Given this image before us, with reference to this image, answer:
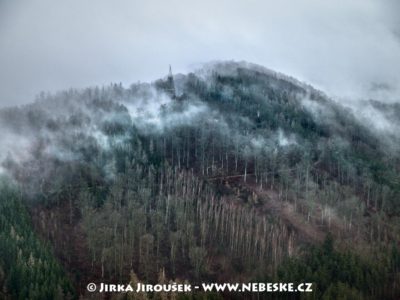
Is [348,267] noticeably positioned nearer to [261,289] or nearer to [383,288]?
[383,288]

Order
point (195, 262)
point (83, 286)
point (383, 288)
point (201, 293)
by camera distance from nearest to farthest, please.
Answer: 1. point (201, 293)
2. point (383, 288)
3. point (83, 286)
4. point (195, 262)

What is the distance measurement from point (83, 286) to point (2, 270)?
27788 millimetres

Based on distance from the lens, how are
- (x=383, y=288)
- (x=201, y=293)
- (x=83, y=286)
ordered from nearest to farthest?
(x=201, y=293) < (x=383, y=288) < (x=83, y=286)

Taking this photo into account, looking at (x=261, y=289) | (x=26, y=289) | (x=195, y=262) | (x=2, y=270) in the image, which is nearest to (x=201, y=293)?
(x=261, y=289)

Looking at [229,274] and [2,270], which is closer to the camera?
[2,270]

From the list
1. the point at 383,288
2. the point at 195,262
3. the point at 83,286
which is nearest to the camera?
the point at 383,288

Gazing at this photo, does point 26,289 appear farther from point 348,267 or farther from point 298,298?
point 348,267

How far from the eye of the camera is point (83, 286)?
7082 inches

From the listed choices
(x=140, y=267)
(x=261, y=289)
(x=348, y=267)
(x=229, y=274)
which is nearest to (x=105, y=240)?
(x=140, y=267)

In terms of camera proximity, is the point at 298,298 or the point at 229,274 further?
the point at 229,274

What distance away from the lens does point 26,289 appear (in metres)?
156

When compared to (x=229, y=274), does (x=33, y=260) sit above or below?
above

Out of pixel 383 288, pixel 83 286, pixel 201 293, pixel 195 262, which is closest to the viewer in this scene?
pixel 201 293

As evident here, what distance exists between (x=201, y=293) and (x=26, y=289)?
166 ft
